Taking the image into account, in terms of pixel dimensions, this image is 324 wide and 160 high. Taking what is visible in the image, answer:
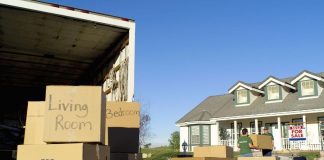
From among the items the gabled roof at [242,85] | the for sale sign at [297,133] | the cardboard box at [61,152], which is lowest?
the cardboard box at [61,152]

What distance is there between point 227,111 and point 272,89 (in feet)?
11.2

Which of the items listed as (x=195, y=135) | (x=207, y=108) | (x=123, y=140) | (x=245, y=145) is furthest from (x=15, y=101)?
(x=207, y=108)

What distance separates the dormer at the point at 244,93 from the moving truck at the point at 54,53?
17.2m

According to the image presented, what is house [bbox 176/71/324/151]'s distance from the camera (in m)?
22.6

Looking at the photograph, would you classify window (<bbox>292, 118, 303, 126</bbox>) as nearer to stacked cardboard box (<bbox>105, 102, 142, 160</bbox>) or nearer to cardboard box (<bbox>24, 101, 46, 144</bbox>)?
stacked cardboard box (<bbox>105, 102, 142, 160</bbox>)

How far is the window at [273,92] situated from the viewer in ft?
83.0

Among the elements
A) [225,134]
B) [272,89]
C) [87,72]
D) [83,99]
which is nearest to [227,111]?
[225,134]

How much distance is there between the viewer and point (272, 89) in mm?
25531

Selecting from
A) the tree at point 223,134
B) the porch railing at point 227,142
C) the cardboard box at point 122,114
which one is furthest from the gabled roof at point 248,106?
the cardboard box at point 122,114

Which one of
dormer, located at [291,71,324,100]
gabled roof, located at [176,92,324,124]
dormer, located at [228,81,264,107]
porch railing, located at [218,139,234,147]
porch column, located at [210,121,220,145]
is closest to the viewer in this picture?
gabled roof, located at [176,92,324,124]

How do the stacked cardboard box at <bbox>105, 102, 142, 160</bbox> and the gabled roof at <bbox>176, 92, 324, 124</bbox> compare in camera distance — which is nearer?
the stacked cardboard box at <bbox>105, 102, 142, 160</bbox>

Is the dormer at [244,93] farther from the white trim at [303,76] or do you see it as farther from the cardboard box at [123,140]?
the cardboard box at [123,140]

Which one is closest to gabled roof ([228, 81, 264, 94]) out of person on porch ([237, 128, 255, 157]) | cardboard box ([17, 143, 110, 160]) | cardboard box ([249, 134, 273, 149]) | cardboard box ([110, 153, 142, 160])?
cardboard box ([249, 134, 273, 149])

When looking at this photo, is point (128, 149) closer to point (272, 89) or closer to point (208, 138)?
point (272, 89)
